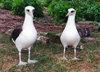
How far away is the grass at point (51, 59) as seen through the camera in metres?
4.75

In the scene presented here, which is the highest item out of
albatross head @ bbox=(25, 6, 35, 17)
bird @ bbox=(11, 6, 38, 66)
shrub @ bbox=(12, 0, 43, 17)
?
albatross head @ bbox=(25, 6, 35, 17)

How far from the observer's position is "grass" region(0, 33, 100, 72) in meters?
4.75

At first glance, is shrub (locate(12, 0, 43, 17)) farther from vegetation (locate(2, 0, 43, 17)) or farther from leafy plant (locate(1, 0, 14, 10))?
leafy plant (locate(1, 0, 14, 10))

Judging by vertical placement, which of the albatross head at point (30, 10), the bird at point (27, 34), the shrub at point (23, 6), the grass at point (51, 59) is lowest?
the grass at point (51, 59)

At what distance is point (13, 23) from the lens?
10.1m

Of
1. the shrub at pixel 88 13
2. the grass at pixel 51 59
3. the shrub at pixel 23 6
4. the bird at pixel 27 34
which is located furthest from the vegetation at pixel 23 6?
the bird at pixel 27 34

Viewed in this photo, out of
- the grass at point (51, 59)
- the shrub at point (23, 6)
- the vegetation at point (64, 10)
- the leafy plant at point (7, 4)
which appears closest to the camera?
the grass at point (51, 59)

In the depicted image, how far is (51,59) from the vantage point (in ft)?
17.7

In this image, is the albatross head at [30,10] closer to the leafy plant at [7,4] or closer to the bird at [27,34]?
the bird at [27,34]

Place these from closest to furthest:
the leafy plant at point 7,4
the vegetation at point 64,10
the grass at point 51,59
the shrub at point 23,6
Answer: the grass at point 51,59, the vegetation at point 64,10, the shrub at point 23,6, the leafy plant at point 7,4

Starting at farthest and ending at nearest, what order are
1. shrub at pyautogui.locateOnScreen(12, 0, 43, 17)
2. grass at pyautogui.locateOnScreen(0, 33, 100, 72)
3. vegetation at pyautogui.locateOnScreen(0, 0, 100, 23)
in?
shrub at pyautogui.locateOnScreen(12, 0, 43, 17), vegetation at pyautogui.locateOnScreen(0, 0, 100, 23), grass at pyautogui.locateOnScreen(0, 33, 100, 72)

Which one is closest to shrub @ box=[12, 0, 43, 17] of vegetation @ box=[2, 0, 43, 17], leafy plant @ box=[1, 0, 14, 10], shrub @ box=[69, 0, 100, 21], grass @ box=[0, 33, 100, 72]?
vegetation @ box=[2, 0, 43, 17]

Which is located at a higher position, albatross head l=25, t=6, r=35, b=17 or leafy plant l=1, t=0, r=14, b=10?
albatross head l=25, t=6, r=35, b=17

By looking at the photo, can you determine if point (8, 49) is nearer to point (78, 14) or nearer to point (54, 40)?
point (54, 40)
